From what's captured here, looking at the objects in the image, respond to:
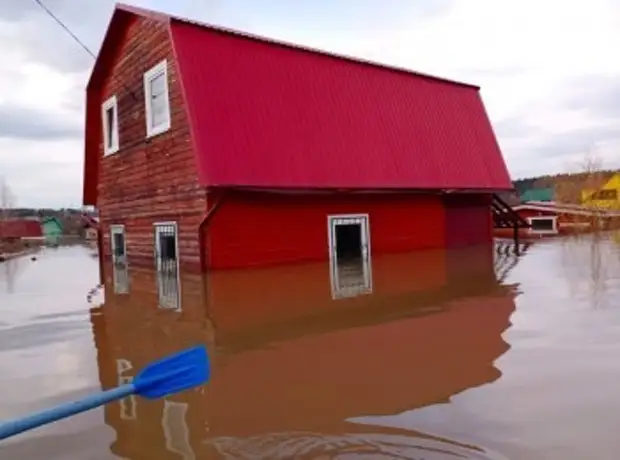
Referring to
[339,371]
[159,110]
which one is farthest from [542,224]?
[339,371]

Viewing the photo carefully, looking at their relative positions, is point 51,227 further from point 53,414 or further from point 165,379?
point 53,414

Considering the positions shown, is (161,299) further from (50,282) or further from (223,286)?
(50,282)

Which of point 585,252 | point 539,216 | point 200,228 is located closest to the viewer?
point 200,228

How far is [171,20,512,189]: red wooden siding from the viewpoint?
37.8 ft

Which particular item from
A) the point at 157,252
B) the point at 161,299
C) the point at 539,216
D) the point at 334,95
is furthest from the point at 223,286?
the point at 539,216

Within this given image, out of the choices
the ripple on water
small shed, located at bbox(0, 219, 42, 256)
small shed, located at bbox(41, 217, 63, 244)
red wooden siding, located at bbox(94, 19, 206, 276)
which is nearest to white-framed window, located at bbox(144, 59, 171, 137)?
red wooden siding, located at bbox(94, 19, 206, 276)

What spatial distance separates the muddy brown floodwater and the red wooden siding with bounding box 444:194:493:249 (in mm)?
6485

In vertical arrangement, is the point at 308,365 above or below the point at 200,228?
below

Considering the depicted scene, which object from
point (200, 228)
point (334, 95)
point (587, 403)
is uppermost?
point (334, 95)

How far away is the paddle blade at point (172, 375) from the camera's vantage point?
2867 mm

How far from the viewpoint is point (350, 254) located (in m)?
14.3

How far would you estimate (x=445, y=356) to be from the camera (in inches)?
199

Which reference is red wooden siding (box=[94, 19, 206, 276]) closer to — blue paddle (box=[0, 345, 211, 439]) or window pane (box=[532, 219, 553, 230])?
blue paddle (box=[0, 345, 211, 439])

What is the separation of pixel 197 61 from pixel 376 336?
793 cm
